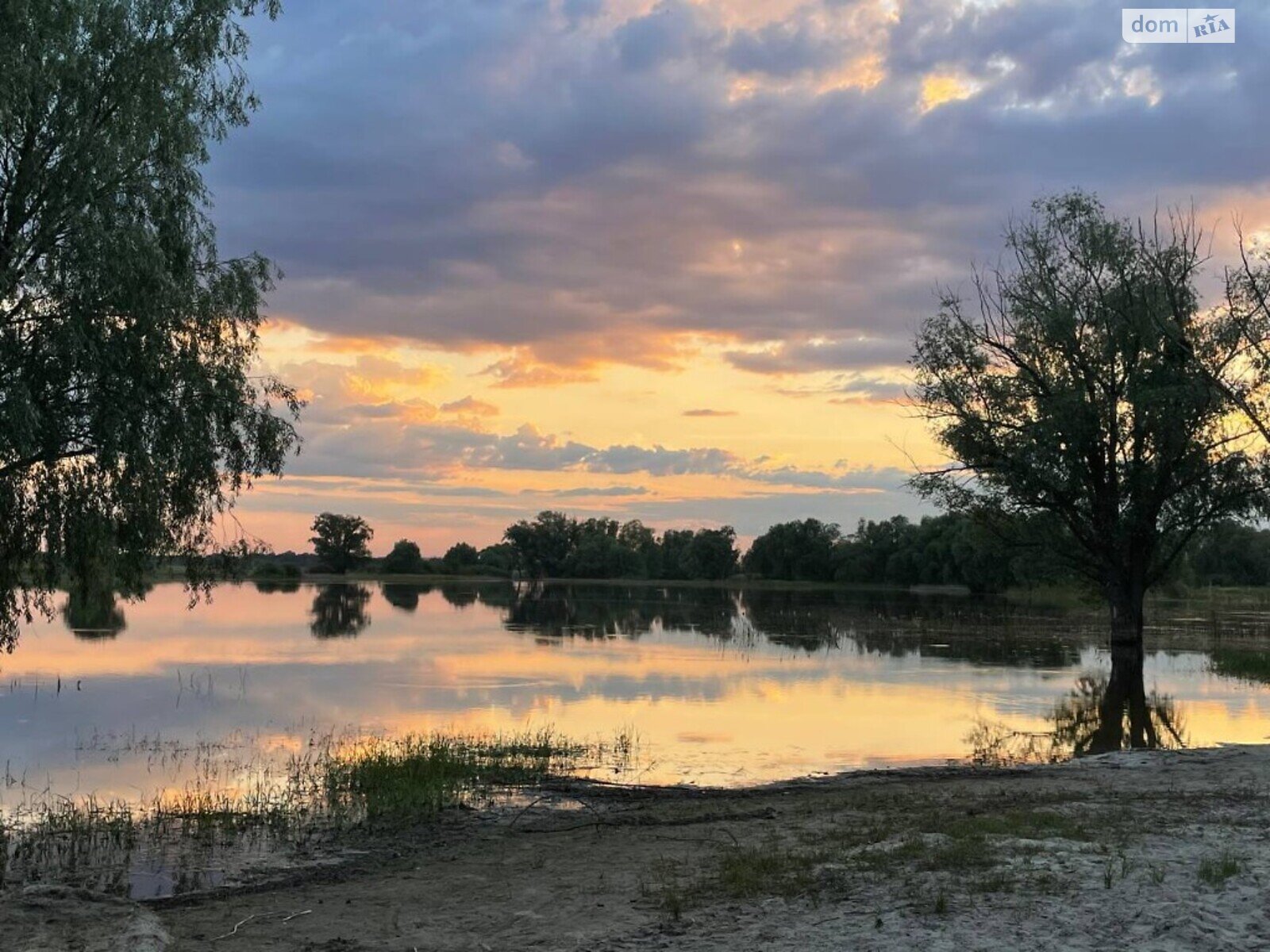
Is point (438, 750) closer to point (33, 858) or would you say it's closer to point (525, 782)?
point (525, 782)

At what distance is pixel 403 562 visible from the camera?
6481 inches

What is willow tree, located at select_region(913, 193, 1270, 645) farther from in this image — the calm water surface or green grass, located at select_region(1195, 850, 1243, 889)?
green grass, located at select_region(1195, 850, 1243, 889)

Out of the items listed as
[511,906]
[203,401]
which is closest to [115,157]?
[203,401]

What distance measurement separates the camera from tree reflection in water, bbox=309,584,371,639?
43.6 metres

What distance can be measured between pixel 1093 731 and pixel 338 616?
42885mm

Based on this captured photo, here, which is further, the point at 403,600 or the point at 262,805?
the point at 403,600

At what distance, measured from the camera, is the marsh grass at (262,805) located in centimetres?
1019

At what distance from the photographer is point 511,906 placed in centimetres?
795

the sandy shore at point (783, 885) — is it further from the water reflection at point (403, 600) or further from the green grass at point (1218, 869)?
the water reflection at point (403, 600)

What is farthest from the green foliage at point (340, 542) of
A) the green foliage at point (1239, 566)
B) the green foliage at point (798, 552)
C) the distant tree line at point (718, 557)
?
the green foliage at point (1239, 566)

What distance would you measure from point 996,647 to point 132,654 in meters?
27.9

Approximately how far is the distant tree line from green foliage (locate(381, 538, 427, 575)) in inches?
6.2

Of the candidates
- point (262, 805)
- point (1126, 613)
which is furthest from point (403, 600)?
point (262, 805)

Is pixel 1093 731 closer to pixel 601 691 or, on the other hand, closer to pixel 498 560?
pixel 601 691
